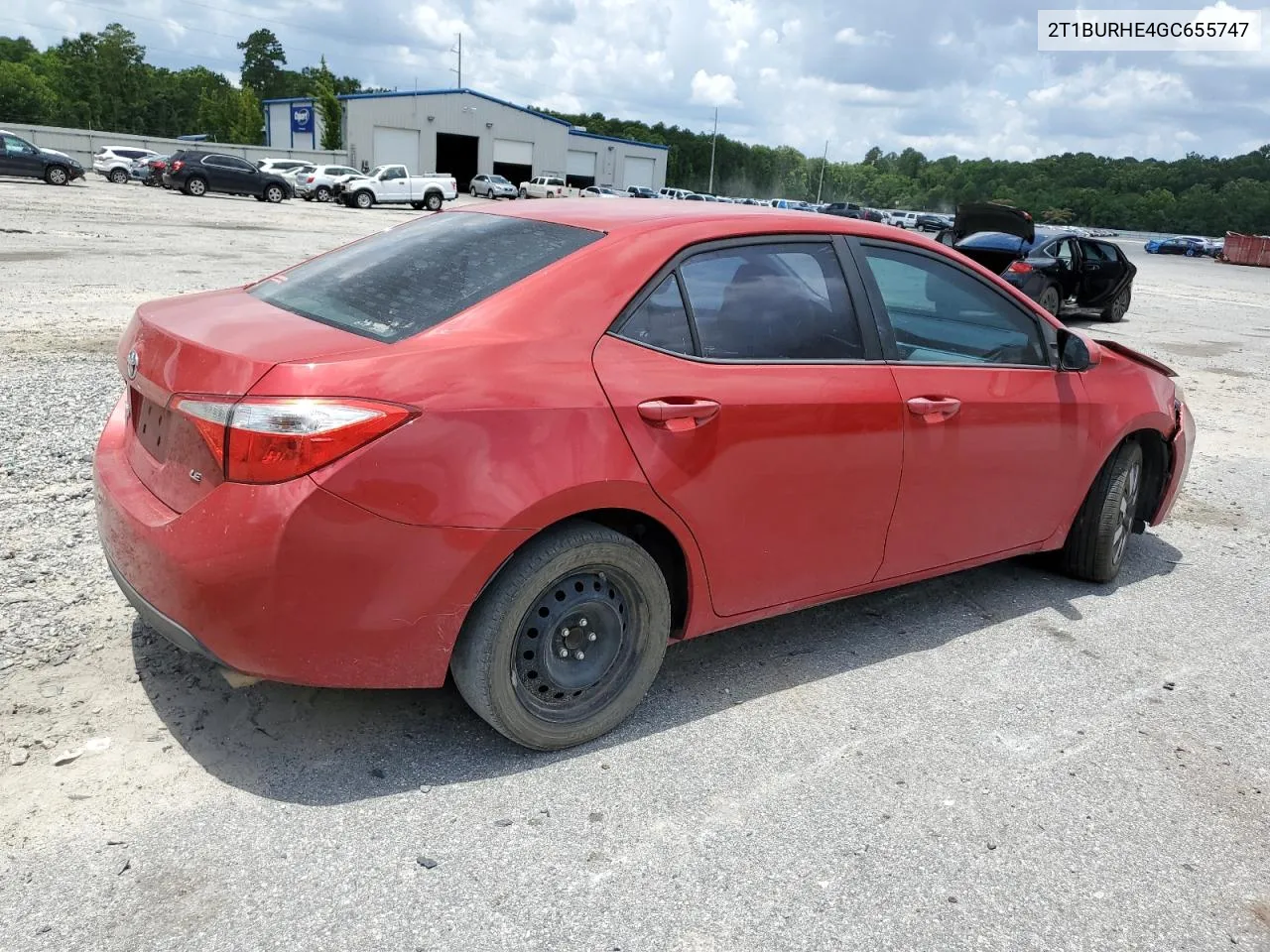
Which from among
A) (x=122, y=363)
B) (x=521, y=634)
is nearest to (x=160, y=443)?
(x=122, y=363)

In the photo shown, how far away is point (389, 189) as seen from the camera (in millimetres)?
40875

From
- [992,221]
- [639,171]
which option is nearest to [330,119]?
[639,171]

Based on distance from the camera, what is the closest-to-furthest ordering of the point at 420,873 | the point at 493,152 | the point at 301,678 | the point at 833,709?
the point at 420,873 → the point at 301,678 → the point at 833,709 → the point at 493,152

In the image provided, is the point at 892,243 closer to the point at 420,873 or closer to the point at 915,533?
the point at 915,533

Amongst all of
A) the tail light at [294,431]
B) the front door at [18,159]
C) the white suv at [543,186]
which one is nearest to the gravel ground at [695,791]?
the tail light at [294,431]

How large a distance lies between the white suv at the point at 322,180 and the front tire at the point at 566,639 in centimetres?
4215

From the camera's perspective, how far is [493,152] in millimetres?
71188

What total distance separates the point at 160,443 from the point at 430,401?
878mm

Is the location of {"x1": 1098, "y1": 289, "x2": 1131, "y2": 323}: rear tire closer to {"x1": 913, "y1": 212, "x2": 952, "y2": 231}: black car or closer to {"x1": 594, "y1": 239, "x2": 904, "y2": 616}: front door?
{"x1": 594, "y1": 239, "x2": 904, "y2": 616}: front door

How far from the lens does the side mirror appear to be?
430 centimetres

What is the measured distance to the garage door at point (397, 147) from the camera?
65.9 meters

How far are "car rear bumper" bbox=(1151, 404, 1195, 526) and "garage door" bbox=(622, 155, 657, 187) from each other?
85.0 m

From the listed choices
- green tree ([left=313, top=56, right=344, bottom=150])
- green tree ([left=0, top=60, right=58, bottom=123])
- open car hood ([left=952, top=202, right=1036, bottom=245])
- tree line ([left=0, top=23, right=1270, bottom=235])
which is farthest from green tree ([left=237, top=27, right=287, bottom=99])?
open car hood ([left=952, top=202, right=1036, bottom=245])

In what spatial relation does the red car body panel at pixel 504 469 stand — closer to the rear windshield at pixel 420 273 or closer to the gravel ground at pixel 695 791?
the rear windshield at pixel 420 273
